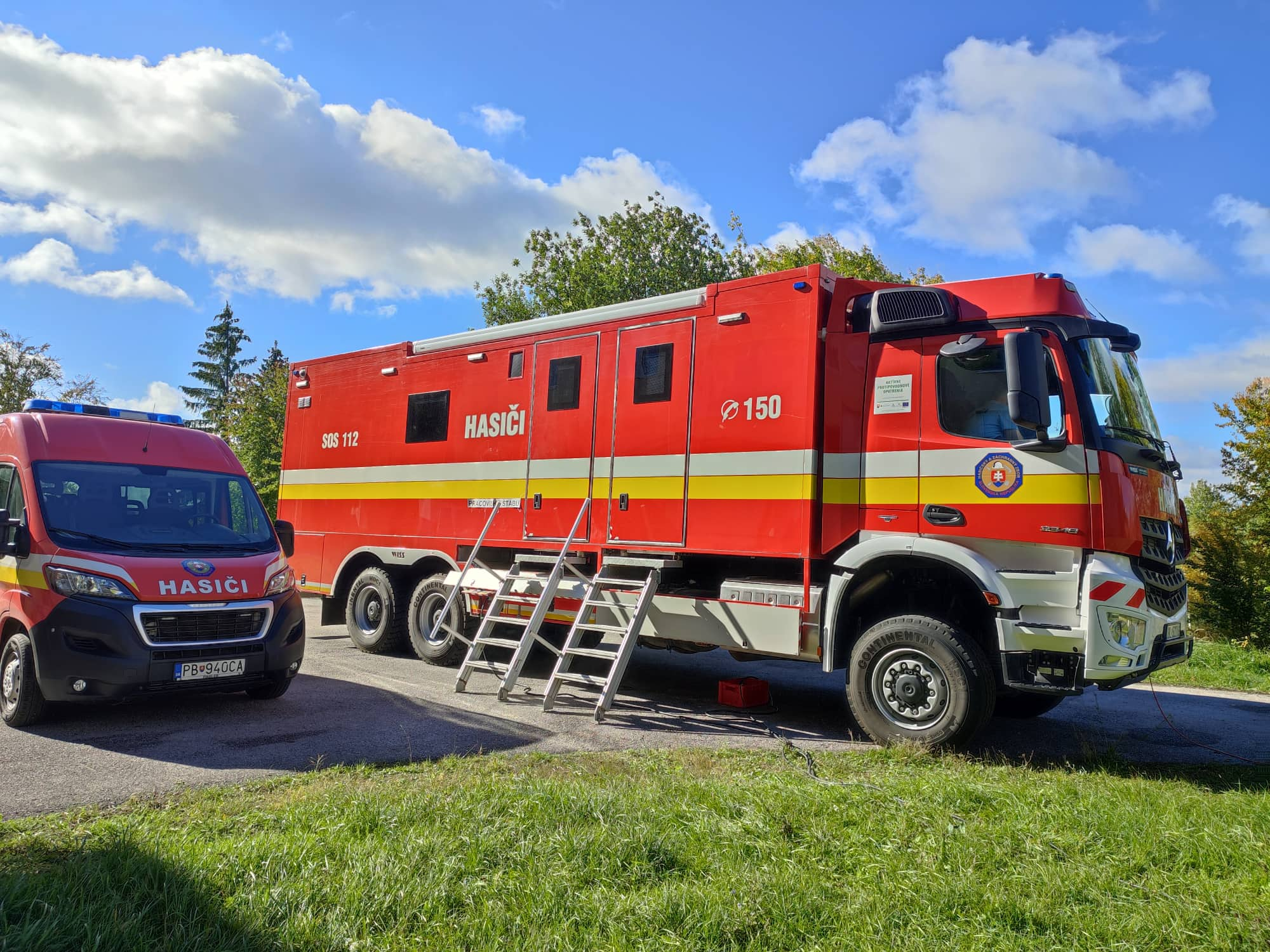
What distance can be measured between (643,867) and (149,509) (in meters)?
5.20

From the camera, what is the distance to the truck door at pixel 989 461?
566cm

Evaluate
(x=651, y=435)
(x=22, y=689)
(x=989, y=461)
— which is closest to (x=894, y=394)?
(x=989, y=461)

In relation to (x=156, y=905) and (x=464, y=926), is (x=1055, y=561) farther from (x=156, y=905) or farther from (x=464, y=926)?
(x=156, y=905)

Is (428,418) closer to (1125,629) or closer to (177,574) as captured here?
(177,574)

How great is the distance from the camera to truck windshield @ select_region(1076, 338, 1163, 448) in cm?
589

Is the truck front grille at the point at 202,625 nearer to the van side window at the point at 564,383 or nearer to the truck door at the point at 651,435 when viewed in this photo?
the truck door at the point at 651,435

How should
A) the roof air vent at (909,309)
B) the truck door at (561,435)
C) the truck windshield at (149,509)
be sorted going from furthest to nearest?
the truck door at (561,435), the truck windshield at (149,509), the roof air vent at (909,309)

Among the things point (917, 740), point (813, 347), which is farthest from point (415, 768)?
point (813, 347)

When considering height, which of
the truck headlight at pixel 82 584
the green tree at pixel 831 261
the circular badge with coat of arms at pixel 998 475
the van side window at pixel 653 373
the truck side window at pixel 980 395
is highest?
the green tree at pixel 831 261

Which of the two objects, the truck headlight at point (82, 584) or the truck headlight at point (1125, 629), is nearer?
the truck headlight at point (1125, 629)

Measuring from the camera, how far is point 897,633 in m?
6.06

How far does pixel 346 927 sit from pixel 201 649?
153 inches

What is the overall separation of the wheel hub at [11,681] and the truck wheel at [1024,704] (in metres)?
7.40

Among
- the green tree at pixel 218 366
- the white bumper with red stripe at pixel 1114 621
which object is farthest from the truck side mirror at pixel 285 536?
the green tree at pixel 218 366
